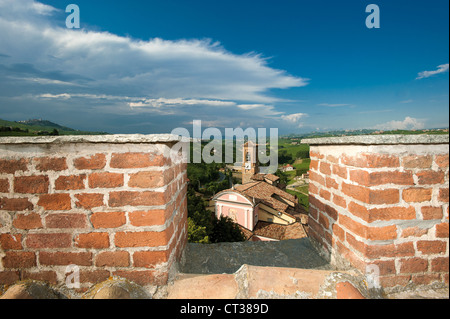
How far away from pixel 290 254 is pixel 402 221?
1.02 m

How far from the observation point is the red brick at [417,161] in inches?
52.2

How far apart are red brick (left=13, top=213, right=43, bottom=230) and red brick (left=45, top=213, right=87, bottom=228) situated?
0.18 ft

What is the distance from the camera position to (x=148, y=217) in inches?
51.2

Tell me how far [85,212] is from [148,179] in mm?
463

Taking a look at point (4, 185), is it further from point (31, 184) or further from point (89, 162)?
point (89, 162)

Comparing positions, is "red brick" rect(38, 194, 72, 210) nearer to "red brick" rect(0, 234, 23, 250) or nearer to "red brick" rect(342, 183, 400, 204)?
"red brick" rect(0, 234, 23, 250)

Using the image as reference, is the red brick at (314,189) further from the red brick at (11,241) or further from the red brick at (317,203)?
the red brick at (11,241)

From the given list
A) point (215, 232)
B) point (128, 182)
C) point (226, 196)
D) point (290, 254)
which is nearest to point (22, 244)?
point (128, 182)

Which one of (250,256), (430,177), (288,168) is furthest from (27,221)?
(288,168)

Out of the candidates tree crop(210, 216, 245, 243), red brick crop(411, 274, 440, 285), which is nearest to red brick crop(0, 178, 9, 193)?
red brick crop(411, 274, 440, 285)

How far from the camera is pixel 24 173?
50.6 inches

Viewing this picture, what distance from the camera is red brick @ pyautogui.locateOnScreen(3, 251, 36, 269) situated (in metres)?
1.32
